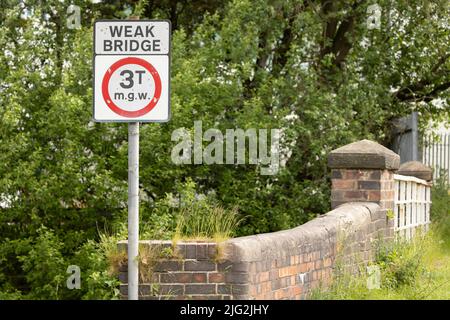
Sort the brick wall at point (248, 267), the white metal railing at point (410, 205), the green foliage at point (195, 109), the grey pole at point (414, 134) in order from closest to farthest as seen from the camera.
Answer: the brick wall at point (248, 267) → the white metal railing at point (410, 205) → the green foliage at point (195, 109) → the grey pole at point (414, 134)

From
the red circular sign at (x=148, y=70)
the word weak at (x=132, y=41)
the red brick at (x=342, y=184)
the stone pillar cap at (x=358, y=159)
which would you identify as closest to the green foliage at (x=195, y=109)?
the red brick at (x=342, y=184)

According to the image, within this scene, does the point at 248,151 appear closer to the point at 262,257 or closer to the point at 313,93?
the point at 313,93

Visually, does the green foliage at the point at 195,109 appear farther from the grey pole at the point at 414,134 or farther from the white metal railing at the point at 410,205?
the white metal railing at the point at 410,205

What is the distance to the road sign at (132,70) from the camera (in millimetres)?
6715

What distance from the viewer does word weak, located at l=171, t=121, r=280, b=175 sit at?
1475 cm

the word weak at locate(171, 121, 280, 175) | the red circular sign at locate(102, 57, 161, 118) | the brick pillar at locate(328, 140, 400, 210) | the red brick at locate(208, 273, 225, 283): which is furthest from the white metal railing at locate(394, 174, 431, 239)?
the red circular sign at locate(102, 57, 161, 118)

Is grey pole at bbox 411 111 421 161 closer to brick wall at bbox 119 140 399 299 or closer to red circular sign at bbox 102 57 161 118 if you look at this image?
brick wall at bbox 119 140 399 299

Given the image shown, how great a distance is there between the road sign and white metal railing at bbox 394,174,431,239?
634 centimetres

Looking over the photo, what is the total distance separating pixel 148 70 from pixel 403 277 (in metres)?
4.50

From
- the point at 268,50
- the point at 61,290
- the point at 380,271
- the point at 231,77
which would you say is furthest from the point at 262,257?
the point at 268,50

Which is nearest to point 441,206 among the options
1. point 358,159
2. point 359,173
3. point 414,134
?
point 414,134

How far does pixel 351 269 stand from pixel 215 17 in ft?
23.9

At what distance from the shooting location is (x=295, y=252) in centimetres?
823

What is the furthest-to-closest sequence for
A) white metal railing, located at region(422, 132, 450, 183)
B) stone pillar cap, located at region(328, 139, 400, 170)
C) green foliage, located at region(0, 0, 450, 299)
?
white metal railing, located at region(422, 132, 450, 183)
green foliage, located at region(0, 0, 450, 299)
stone pillar cap, located at region(328, 139, 400, 170)
